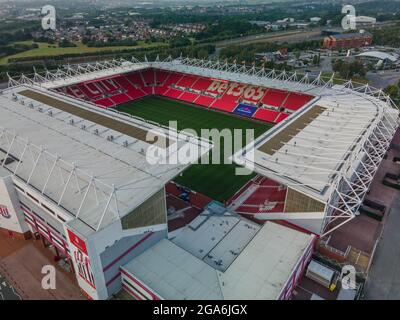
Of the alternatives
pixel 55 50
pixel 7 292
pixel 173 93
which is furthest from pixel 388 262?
pixel 55 50

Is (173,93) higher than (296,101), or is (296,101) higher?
(296,101)

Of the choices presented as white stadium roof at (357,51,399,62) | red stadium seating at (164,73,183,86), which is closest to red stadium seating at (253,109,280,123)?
red stadium seating at (164,73,183,86)

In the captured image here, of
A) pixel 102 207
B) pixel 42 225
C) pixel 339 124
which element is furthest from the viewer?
pixel 339 124

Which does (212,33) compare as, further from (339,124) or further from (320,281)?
(320,281)

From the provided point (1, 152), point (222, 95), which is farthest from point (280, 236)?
point (222, 95)

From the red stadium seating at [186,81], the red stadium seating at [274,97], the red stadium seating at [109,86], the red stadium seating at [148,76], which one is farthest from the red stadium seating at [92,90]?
the red stadium seating at [274,97]

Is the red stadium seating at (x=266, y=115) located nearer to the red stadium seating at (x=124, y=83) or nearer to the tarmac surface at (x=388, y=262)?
the tarmac surface at (x=388, y=262)

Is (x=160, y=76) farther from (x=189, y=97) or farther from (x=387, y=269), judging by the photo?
(x=387, y=269)
